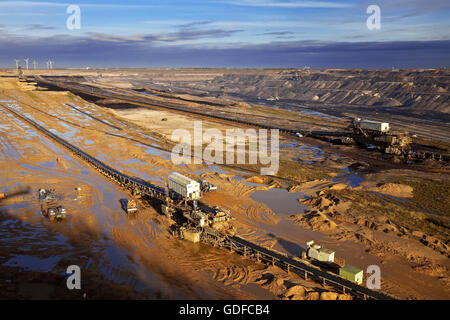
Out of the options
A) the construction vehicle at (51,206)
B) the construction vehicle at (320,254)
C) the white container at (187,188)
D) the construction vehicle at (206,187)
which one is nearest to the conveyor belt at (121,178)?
the white container at (187,188)

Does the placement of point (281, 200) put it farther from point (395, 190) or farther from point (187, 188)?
point (395, 190)

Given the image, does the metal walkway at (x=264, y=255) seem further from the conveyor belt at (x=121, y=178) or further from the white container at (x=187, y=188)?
the white container at (x=187, y=188)

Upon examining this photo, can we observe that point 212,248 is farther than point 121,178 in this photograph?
No

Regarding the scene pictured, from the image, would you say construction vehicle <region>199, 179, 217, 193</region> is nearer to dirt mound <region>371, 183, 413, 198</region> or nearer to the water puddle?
the water puddle

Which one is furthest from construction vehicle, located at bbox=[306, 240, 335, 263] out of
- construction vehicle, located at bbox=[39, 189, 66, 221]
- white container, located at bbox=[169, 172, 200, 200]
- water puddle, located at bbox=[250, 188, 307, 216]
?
construction vehicle, located at bbox=[39, 189, 66, 221]

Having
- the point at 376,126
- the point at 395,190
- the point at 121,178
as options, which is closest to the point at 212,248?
the point at 121,178

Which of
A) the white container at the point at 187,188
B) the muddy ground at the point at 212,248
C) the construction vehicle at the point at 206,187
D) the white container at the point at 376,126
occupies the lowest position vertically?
the muddy ground at the point at 212,248
